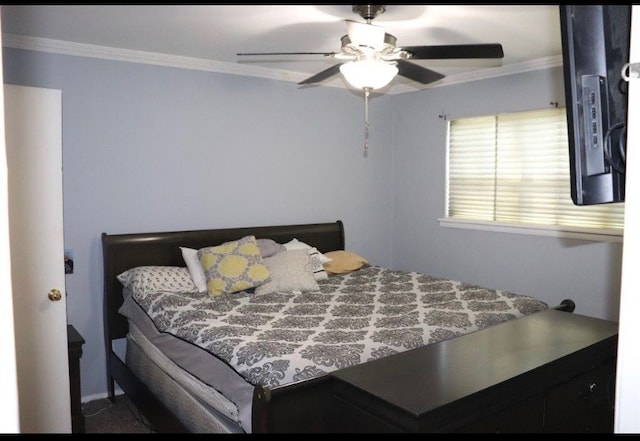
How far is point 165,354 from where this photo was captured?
285 cm

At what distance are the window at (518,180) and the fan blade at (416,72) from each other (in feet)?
4.23

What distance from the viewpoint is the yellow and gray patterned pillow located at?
342cm

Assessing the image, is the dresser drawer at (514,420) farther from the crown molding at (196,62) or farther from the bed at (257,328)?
the crown molding at (196,62)

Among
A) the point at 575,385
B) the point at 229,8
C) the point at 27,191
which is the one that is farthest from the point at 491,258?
the point at 27,191

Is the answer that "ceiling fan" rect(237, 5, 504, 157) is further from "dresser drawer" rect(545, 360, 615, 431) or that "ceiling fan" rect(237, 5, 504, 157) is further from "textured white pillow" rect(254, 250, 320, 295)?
"dresser drawer" rect(545, 360, 615, 431)

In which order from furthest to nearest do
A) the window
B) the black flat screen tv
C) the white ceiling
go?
the window → the white ceiling → the black flat screen tv

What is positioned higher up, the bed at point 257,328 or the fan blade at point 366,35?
the fan blade at point 366,35

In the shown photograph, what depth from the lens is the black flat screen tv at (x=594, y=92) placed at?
1.23m

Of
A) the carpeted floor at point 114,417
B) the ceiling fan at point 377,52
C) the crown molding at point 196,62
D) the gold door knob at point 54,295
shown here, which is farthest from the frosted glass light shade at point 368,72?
the carpeted floor at point 114,417

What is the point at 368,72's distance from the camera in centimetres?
264

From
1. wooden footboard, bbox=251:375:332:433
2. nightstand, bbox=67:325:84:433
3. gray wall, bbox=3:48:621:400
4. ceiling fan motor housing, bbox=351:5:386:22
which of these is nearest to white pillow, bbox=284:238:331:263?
gray wall, bbox=3:48:621:400

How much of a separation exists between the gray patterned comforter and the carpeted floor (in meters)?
0.74

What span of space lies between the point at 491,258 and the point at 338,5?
2.61m

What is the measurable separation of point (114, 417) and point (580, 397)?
2732 mm
